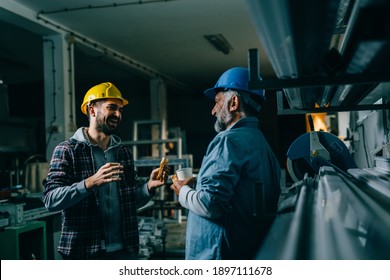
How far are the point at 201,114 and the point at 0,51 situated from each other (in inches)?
210

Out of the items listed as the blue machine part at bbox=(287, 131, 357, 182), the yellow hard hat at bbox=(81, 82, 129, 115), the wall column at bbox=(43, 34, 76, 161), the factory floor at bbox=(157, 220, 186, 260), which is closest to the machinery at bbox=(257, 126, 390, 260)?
the blue machine part at bbox=(287, 131, 357, 182)

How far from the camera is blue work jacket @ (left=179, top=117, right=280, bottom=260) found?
1174 mm

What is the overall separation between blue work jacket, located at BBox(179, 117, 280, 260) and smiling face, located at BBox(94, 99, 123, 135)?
66 centimetres

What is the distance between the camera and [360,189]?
1.13 meters

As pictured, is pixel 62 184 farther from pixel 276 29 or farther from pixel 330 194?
pixel 276 29

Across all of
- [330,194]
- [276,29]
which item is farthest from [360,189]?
[276,29]

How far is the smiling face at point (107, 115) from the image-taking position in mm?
1808

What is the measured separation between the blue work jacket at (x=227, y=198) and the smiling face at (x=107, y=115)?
25.9 inches

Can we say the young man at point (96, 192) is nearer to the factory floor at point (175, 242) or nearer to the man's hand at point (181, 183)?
the man's hand at point (181, 183)

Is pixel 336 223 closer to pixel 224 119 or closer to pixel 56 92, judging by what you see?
pixel 224 119

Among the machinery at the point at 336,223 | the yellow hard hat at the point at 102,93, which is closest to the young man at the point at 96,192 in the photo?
the yellow hard hat at the point at 102,93
